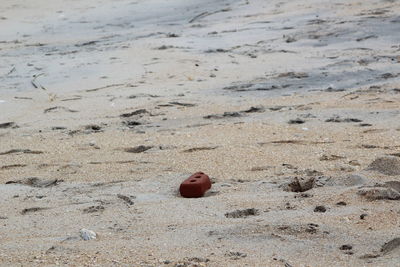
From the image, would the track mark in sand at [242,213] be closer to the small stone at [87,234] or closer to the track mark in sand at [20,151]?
the small stone at [87,234]

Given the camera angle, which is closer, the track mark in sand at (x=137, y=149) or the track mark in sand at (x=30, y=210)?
the track mark in sand at (x=30, y=210)

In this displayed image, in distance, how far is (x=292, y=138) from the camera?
455 cm

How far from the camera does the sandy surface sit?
9.07 ft

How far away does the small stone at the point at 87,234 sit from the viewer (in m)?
2.86

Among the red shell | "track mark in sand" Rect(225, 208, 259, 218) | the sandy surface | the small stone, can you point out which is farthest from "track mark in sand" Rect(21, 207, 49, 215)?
"track mark in sand" Rect(225, 208, 259, 218)

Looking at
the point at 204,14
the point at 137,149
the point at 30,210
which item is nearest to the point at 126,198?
the point at 30,210

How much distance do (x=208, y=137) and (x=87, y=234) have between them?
1955 millimetres

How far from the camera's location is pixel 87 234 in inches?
113

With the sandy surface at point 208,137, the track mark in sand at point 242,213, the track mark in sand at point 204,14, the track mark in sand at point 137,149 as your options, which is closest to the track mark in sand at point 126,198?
the sandy surface at point 208,137

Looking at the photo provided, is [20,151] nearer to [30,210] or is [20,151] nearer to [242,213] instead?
[30,210]

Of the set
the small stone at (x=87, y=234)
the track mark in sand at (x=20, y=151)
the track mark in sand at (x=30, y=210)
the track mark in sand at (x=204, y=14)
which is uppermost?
the small stone at (x=87, y=234)

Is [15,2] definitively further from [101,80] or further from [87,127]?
[87,127]

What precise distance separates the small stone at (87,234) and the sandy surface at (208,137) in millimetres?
24

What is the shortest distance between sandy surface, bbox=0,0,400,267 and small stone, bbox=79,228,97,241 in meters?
0.02
